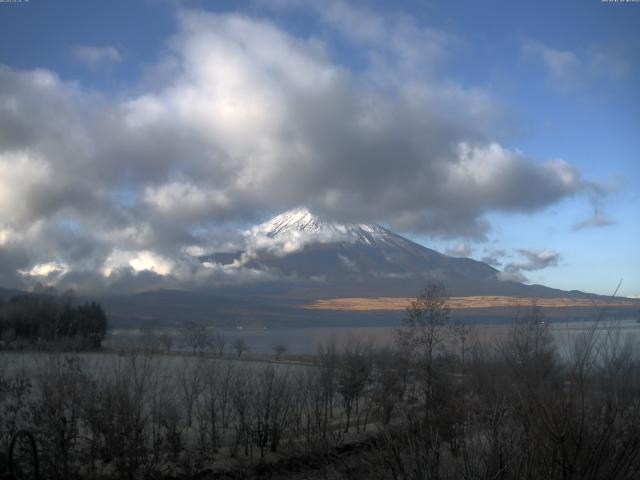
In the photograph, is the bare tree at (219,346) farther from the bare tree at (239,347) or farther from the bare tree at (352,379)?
the bare tree at (239,347)

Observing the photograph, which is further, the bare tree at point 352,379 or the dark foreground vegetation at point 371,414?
the bare tree at point 352,379

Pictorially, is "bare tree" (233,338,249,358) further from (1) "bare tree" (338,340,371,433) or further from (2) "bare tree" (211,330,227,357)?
(1) "bare tree" (338,340,371,433)

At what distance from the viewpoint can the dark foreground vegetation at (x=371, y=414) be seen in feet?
23.9

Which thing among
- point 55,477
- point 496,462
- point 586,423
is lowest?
point 55,477

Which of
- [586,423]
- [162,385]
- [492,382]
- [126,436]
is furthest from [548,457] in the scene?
[162,385]

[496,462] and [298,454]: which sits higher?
[496,462]

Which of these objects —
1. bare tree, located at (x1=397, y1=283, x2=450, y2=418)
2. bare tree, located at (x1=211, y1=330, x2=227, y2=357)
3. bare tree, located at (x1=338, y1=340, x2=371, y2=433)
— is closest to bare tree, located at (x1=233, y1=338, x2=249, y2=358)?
bare tree, located at (x1=211, y1=330, x2=227, y2=357)

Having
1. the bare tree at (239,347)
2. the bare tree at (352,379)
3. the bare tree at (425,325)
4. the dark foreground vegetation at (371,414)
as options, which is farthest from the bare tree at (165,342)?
the bare tree at (239,347)

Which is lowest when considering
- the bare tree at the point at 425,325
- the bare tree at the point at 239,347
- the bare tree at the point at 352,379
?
the bare tree at the point at 239,347

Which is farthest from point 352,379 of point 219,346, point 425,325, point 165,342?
point 165,342

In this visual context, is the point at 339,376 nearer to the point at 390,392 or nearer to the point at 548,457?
the point at 390,392

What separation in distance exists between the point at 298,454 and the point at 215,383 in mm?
5730

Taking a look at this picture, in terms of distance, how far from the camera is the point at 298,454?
22797mm

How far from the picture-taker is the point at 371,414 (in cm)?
3459
